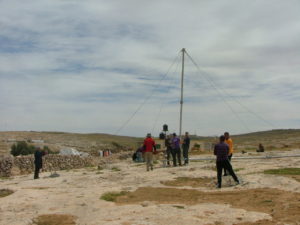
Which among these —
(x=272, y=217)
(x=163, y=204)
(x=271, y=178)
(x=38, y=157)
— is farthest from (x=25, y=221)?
(x=38, y=157)

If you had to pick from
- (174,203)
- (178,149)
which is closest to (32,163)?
(178,149)

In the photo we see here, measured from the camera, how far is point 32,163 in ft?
103

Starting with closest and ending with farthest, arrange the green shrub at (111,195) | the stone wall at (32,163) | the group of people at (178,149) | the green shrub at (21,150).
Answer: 1. the green shrub at (111,195)
2. the group of people at (178,149)
3. the stone wall at (32,163)
4. the green shrub at (21,150)

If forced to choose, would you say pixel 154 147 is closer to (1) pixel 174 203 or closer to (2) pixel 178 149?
(2) pixel 178 149

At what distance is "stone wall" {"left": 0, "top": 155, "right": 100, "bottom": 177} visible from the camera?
2966 centimetres

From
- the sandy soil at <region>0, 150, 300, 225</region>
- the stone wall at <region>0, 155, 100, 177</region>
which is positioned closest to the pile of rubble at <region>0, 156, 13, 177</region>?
the stone wall at <region>0, 155, 100, 177</region>

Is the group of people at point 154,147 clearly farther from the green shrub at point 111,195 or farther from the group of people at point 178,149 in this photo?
the green shrub at point 111,195

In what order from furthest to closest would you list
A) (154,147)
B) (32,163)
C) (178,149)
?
(32,163)
(178,149)
(154,147)

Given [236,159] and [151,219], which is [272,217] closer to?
[151,219]

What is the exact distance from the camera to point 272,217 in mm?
9719

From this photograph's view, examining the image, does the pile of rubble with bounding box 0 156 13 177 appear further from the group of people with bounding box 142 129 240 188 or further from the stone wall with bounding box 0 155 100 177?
the group of people with bounding box 142 129 240 188

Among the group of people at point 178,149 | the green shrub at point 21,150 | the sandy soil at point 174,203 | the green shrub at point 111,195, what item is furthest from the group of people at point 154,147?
the green shrub at point 21,150

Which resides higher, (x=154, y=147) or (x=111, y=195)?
(x=154, y=147)

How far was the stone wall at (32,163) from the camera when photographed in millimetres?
29656
